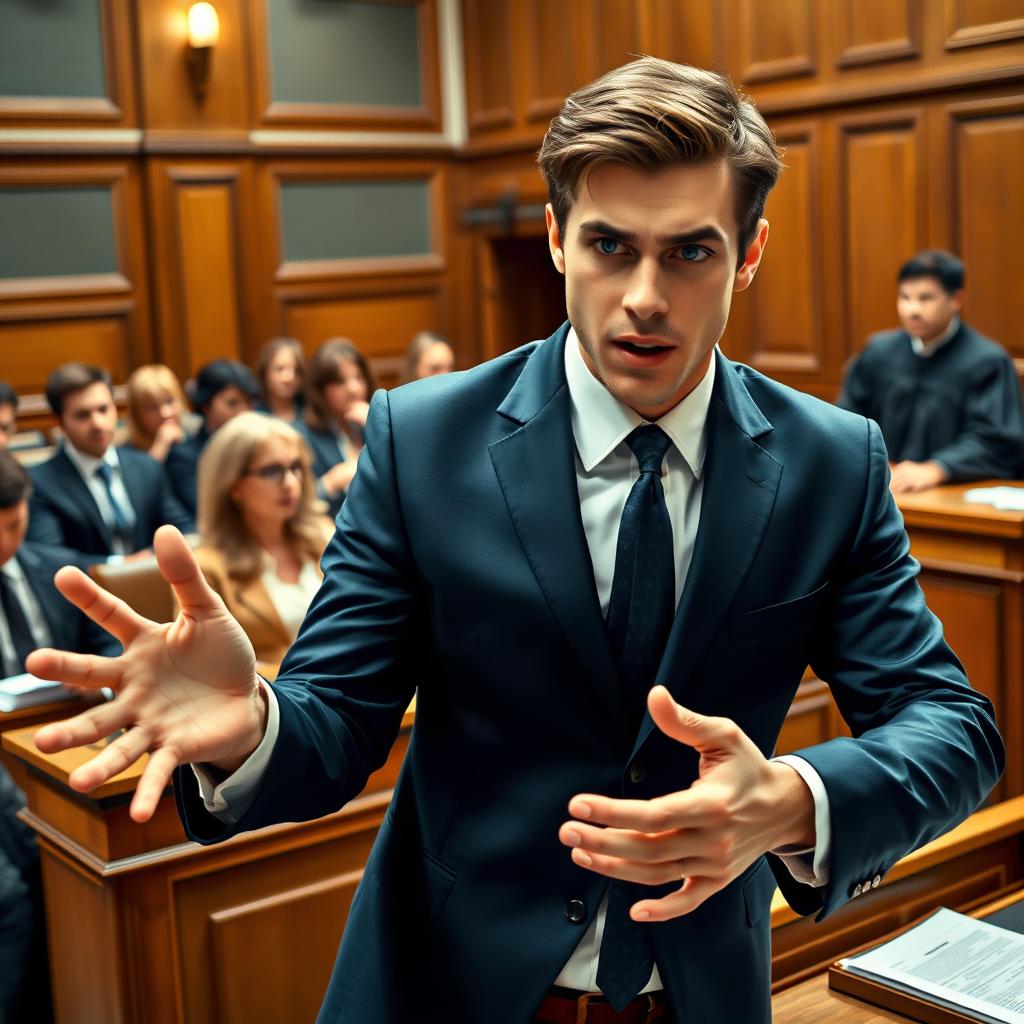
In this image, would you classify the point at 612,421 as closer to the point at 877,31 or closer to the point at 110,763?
the point at 110,763

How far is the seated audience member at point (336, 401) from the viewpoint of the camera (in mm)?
6020

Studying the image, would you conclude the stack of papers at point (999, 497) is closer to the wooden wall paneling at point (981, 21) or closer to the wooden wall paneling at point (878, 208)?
the wooden wall paneling at point (878, 208)

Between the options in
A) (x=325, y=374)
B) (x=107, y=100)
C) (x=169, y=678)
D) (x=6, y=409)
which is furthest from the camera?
(x=107, y=100)

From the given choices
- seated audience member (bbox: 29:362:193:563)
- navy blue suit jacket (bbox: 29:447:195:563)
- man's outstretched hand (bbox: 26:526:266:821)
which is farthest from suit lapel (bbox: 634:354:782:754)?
seated audience member (bbox: 29:362:193:563)

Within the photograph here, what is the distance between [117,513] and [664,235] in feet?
14.7

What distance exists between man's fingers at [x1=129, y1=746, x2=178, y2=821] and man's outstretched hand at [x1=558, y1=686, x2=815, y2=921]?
30 cm

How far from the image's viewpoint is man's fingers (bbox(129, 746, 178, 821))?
1.00m

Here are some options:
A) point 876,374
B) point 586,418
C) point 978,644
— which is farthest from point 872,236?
point 586,418

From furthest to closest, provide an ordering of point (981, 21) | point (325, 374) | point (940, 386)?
point (325, 374), point (981, 21), point (940, 386)

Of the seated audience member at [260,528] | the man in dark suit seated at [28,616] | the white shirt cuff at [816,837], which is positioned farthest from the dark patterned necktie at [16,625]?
the white shirt cuff at [816,837]

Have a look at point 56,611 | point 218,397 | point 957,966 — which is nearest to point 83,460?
point 218,397

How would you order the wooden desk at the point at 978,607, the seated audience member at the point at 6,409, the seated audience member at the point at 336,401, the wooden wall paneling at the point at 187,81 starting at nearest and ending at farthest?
the wooden desk at the point at 978,607, the seated audience member at the point at 6,409, the seated audience member at the point at 336,401, the wooden wall paneling at the point at 187,81

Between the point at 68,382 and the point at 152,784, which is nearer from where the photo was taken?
the point at 152,784

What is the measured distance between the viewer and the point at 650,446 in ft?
4.23
